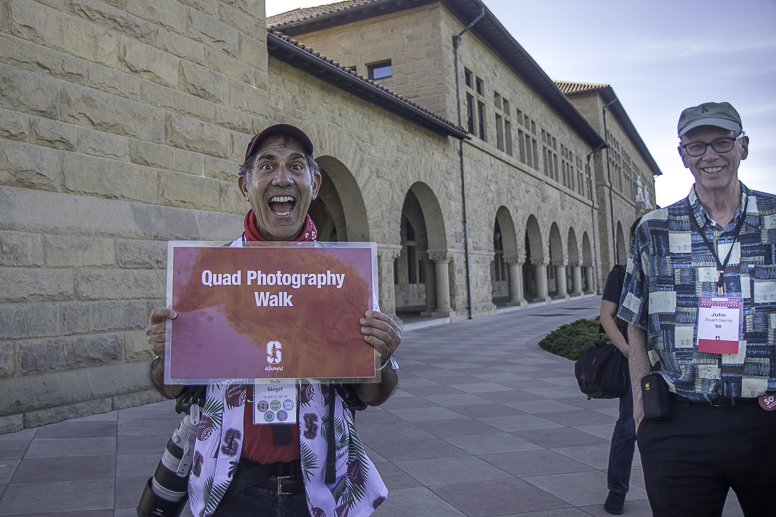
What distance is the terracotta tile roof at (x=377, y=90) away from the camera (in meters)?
10.4

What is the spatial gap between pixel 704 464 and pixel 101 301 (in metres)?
5.16

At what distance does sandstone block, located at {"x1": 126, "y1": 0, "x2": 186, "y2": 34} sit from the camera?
19.2ft

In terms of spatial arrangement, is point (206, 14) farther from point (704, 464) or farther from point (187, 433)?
point (704, 464)

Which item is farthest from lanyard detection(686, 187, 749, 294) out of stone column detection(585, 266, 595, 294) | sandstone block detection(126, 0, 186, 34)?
stone column detection(585, 266, 595, 294)

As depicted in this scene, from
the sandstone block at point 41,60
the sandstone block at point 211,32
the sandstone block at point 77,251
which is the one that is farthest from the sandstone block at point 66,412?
the sandstone block at point 211,32

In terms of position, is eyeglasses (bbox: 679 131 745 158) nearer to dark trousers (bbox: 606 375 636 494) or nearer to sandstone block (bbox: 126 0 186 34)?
dark trousers (bbox: 606 375 636 494)

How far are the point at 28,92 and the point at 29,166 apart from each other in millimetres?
649

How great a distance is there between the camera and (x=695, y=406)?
→ 6.87 ft

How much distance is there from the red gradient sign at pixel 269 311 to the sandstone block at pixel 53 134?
4.21 metres

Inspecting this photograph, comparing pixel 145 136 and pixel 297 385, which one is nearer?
pixel 297 385

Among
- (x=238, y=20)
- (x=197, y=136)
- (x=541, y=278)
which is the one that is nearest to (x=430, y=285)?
(x=541, y=278)

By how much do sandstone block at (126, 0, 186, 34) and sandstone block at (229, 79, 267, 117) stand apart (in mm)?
848

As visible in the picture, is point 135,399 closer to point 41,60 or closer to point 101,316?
point 101,316

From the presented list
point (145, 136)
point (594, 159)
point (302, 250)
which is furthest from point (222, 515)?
point (594, 159)
